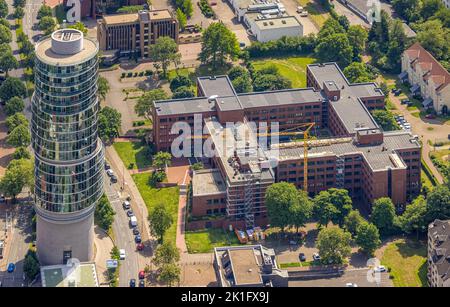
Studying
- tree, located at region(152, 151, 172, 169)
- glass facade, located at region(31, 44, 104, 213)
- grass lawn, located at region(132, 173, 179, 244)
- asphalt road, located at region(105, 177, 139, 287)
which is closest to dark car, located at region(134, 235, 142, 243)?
asphalt road, located at region(105, 177, 139, 287)

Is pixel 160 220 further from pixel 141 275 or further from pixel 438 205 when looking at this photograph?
pixel 438 205

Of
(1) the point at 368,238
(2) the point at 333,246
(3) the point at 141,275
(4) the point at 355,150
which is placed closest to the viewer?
(3) the point at 141,275

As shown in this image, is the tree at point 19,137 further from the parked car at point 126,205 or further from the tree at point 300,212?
the tree at point 300,212

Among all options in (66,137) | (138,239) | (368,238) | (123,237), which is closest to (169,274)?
Result: (138,239)

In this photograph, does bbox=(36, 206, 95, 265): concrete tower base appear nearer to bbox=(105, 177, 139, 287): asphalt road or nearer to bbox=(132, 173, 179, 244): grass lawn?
bbox=(105, 177, 139, 287): asphalt road

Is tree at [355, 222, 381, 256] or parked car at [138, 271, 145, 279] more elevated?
tree at [355, 222, 381, 256]
